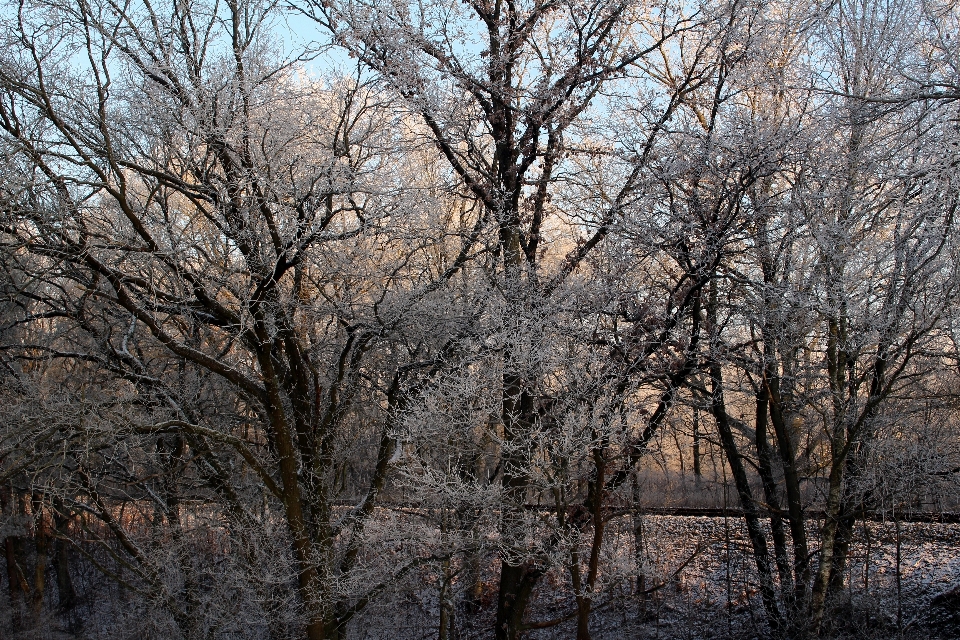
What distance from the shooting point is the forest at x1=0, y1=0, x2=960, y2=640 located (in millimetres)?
8133

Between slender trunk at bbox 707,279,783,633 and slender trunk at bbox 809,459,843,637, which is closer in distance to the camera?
slender trunk at bbox 809,459,843,637

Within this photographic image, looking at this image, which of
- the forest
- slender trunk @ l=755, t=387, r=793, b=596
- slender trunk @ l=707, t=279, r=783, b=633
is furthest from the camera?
slender trunk @ l=755, t=387, r=793, b=596

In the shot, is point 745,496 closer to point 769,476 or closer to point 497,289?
point 769,476

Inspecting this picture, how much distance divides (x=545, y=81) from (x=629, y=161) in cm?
174

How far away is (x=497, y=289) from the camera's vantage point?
928 cm

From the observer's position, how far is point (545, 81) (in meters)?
10.1

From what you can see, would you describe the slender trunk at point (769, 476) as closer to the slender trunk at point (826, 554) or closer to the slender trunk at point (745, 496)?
the slender trunk at point (745, 496)

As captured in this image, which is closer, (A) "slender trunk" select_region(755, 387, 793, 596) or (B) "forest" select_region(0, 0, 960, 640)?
(B) "forest" select_region(0, 0, 960, 640)

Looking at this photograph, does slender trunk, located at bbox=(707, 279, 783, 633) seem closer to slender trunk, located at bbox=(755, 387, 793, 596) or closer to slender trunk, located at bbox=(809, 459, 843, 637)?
slender trunk, located at bbox=(755, 387, 793, 596)

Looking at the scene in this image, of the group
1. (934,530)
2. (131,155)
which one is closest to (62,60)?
(131,155)

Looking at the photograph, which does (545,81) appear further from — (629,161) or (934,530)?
(934,530)

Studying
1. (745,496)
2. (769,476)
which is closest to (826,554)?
(745,496)

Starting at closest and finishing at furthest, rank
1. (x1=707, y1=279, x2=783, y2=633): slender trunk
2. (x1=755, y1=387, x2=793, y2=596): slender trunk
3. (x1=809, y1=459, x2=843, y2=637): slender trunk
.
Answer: (x1=809, y1=459, x2=843, y2=637): slender trunk < (x1=707, y1=279, x2=783, y2=633): slender trunk < (x1=755, y1=387, x2=793, y2=596): slender trunk

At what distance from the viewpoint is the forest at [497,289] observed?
320 inches
